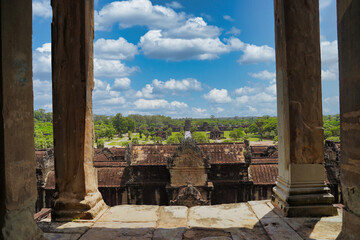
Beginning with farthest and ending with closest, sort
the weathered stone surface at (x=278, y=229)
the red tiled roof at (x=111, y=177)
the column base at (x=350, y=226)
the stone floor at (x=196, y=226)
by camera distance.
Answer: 1. the red tiled roof at (x=111, y=177)
2. the stone floor at (x=196, y=226)
3. the weathered stone surface at (x=278, y=229)
4. the column base at (x=350, y=226)

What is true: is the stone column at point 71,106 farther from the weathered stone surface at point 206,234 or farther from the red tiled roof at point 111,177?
the red tiled roof at point 111,177

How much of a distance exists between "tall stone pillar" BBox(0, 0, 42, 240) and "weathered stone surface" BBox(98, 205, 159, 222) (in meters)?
1.72

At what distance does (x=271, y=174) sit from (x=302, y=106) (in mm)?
11545

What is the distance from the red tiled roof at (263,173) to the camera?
14.6 m

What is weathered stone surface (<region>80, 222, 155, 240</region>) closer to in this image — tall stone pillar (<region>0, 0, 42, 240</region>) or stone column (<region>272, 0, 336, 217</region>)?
tall stone pillar (<region>0, 0, 42, 240</region>)

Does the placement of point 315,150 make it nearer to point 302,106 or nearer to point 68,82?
point 302,106

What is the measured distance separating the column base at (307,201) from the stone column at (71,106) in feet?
10.4

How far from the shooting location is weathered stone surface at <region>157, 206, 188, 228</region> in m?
3.93

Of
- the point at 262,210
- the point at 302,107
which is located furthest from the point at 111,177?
the point at 302,107

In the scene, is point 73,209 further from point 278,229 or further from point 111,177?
point 111,177

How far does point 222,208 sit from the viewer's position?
4.73 metres

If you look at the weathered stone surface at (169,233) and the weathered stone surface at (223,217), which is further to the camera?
the weathered stone surface at (223,217)

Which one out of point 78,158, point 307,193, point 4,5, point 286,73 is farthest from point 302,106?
point 4,5

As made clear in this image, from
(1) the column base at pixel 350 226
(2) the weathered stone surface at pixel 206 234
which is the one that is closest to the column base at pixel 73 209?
(2) the weathered stone surface at pixel 206 234
